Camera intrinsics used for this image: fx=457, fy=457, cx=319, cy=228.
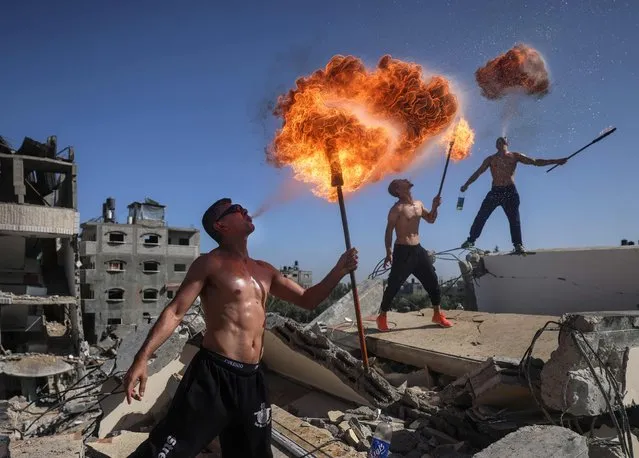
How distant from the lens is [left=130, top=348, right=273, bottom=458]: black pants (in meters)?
2.96

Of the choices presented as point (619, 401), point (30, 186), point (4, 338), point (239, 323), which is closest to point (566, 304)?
point (619, 401)

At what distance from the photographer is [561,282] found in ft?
28.9

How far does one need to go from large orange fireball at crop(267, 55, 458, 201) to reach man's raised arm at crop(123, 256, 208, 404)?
284 cm

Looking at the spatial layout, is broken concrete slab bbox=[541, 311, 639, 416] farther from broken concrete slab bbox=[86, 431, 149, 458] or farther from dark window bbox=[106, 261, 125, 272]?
dark window bbox=[106, 261, 125, 272]

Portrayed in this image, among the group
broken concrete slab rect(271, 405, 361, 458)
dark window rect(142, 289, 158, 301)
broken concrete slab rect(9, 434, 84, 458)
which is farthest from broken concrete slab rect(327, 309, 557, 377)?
dark window rect(142, 289, 158, 301)

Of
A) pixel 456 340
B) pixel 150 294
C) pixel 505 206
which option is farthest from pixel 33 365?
pixel 505 206

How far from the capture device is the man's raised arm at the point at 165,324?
296 centimetres

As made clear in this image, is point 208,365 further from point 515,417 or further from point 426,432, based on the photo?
point 515,417

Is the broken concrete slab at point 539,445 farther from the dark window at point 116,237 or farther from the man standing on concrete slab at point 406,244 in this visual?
the dark window at point 116,237

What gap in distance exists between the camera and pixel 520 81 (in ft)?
28.7

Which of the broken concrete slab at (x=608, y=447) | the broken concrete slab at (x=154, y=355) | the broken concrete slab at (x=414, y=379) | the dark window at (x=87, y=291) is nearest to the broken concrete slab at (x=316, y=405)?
the broken concrete slab at (x=414, y=379)

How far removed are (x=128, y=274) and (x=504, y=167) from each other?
40885mm

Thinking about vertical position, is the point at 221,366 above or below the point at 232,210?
below

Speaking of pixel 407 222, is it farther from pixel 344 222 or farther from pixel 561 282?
pixel 561 282
